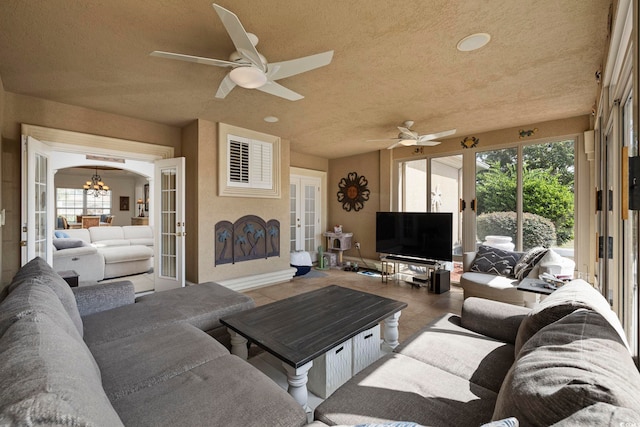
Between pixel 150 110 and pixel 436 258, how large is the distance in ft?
15.0

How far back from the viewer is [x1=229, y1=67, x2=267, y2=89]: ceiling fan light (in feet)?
6.69

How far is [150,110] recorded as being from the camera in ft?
11.9

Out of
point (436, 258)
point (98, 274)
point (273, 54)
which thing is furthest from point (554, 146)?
point (98, 274)

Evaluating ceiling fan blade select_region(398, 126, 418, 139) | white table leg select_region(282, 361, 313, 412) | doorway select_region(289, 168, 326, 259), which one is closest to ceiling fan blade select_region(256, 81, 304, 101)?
ceiling fan blade select_region(398, 126, 418, 139)

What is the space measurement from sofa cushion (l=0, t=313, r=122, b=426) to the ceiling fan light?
1838mm

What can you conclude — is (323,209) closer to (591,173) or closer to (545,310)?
(591,173)

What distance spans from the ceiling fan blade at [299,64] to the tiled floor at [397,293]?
8.37 ft

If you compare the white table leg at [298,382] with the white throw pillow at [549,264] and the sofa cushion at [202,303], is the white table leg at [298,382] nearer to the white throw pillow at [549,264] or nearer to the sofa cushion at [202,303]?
the sofa cushion at [202,303]

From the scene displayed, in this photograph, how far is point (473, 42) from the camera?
6.95 ft

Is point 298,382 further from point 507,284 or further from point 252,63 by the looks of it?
point 507,284

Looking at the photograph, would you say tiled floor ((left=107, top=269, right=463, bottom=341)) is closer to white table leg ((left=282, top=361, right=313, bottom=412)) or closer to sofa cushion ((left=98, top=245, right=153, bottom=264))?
sofa cushion ((left=98, top=245, right=153, bottom=264))

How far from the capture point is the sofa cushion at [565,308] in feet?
3.95

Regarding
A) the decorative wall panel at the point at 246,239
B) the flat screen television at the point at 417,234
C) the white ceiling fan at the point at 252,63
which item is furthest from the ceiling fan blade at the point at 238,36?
the flat screen television at the point at 417,234

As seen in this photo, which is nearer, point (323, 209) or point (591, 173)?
point (591, 173)
